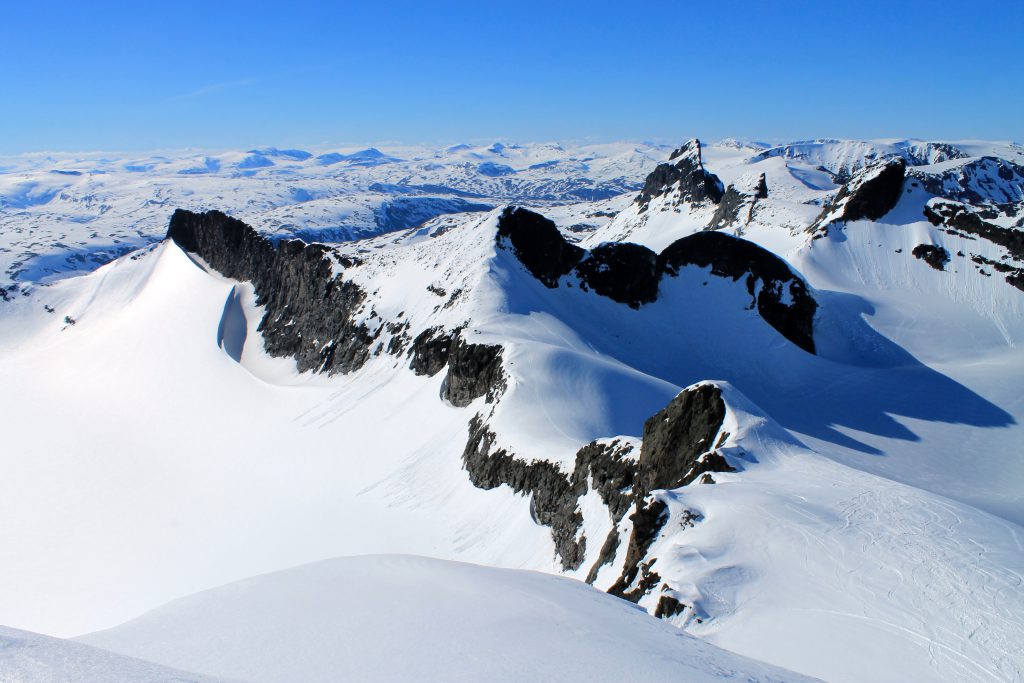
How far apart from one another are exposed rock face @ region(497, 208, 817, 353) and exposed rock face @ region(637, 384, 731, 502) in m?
28.2

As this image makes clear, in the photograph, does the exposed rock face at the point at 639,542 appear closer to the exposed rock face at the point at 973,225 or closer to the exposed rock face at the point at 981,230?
the exposed rock face at the point at 981,230

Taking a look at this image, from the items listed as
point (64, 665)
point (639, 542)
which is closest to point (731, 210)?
point (639, 542)

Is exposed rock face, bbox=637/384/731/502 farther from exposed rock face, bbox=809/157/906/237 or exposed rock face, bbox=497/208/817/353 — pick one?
exposed rock face, bbox=809/157/906/237

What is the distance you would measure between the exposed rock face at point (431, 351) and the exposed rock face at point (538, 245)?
1114 centimetres

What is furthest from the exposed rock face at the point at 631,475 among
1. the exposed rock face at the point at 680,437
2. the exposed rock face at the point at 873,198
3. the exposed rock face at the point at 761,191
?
the exposed rock face at the point at 761,191

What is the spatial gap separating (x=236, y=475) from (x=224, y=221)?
4620 centimetres

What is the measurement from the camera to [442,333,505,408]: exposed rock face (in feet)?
114

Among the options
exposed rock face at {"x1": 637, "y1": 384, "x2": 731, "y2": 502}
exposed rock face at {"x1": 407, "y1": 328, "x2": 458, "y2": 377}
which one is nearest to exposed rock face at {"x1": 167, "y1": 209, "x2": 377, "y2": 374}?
exposed rock face at {"x1": 407, "y1": 328, "x2": 458, "y2": 377}

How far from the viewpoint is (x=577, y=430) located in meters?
28.7

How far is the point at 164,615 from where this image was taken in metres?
13.0

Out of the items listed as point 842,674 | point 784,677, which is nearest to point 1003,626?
point 842,674

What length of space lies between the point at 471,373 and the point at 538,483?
466 inches

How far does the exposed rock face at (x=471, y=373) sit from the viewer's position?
3476 cm

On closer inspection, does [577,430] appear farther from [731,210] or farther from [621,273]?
[731,210]
